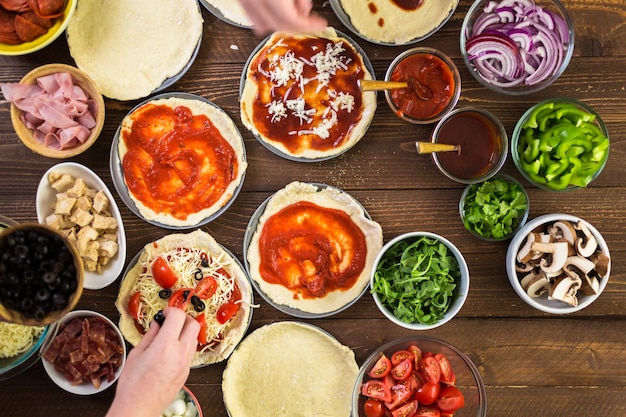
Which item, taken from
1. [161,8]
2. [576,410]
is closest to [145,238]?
[161,8]

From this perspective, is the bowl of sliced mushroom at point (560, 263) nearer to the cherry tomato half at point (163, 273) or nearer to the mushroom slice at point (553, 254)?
the mushroom slice at point (553, 254)

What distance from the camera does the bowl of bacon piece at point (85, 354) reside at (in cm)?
348

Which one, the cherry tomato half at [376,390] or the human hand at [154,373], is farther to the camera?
the cherry tomato half at [376,390]

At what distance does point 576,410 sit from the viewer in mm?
3811

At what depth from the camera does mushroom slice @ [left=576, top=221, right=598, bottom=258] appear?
353 cm

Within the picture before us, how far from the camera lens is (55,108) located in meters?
3.42

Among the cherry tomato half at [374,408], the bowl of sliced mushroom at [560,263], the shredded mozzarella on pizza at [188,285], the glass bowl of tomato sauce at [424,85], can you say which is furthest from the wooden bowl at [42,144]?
the bowl of sliced mushroom at [560,263]

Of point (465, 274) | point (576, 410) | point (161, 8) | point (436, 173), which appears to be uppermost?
point (161, 8)

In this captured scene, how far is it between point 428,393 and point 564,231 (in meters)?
1.27

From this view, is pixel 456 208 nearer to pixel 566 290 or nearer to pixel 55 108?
pixel 566 290

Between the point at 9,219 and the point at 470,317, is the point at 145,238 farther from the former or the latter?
the point at 470,317

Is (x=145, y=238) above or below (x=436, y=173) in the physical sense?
below

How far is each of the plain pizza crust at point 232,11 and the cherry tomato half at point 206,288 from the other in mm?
1578

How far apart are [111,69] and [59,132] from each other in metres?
0.52
